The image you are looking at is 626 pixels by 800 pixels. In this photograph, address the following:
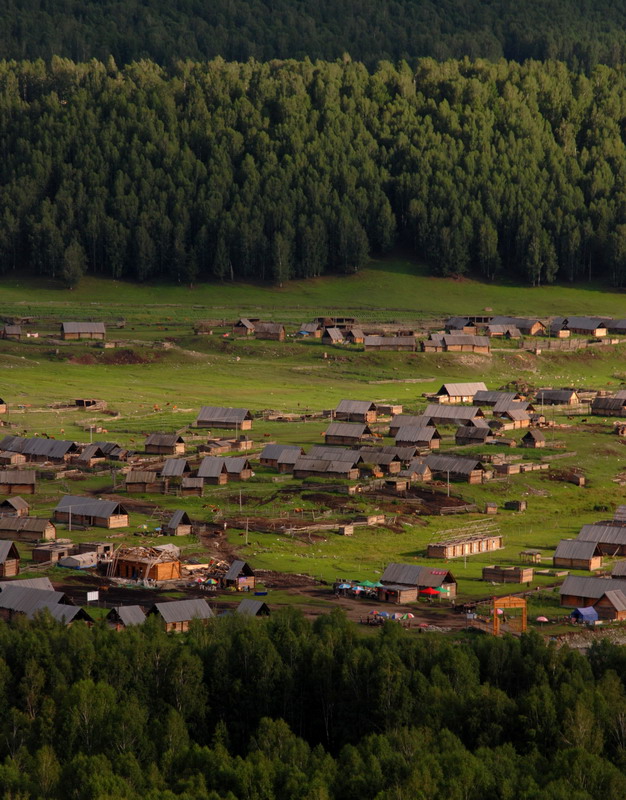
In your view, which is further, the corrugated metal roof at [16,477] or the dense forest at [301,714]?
the corrugated metal roof at [16,477]

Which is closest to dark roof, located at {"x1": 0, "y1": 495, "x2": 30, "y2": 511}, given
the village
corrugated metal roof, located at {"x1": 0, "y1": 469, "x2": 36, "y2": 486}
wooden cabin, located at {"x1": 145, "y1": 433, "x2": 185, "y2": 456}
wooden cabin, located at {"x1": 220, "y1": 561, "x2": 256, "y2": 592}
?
the village

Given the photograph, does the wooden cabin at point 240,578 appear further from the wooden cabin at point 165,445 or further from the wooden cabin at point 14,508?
the wooden cabin at point 165,445

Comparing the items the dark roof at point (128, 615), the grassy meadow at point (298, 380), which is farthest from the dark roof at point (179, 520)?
the dark roof at point (128, 615)

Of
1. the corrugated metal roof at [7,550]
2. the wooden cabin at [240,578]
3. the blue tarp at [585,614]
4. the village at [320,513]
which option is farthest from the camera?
the corrugated metal roof at [7,550]

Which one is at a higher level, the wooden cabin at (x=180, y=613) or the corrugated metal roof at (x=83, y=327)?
the corrugated metal roof at (x=83, y=327)

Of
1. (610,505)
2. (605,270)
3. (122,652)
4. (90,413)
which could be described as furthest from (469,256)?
(122,652)

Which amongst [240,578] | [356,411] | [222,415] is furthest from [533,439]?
[240,578]

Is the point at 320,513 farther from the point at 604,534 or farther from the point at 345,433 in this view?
the point at 345,433

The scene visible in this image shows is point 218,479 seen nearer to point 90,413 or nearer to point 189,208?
point 90,413
